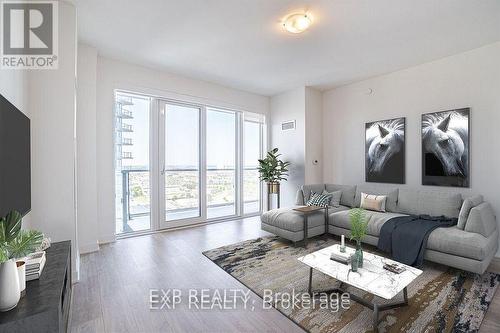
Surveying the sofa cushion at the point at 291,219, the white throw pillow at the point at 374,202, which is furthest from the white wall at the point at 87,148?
the white throw pillow at the point at 374,202

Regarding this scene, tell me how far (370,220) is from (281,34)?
267 centimetres

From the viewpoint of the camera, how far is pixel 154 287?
7.58 feet

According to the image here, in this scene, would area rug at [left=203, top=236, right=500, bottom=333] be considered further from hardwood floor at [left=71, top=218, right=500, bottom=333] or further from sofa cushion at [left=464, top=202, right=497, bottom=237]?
sofa cushion at [left=464, top=202, right=497, bottom=237]

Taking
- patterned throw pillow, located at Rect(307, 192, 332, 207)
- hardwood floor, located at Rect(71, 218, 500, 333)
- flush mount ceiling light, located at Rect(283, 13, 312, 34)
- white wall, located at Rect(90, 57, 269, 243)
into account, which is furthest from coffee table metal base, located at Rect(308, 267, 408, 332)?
white wall, located at Rect(90, 57, 269, 243)

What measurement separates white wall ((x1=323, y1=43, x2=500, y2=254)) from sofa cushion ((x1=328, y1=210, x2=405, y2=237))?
93 centimetres

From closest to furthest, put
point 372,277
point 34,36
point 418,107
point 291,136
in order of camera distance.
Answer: point 372,277, point 34,36, point 418,107, point 291,136

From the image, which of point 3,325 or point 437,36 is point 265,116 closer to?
point 437,36

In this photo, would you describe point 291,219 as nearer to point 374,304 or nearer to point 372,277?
point 372,277

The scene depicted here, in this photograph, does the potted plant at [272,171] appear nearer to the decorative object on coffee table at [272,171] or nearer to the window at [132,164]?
the decorative object on coffee table at [272,171]

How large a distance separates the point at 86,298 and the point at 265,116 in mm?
4589

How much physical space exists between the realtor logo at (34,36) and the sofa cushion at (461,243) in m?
4.37

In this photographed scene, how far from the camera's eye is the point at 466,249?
241 centimetres

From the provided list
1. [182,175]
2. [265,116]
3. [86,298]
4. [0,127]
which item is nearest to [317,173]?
[265,116]

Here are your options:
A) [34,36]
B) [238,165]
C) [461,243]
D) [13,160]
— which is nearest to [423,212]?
[461,243]
